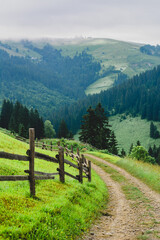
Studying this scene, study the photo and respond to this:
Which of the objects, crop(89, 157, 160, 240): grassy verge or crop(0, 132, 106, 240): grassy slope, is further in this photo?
crop(89, 157, 160, 240): grassy verge

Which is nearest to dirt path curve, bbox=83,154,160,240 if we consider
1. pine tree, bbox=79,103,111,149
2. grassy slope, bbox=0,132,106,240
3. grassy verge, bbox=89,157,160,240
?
grassy verge, bbox=89,157,160,240

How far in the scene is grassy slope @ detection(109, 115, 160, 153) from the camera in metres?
149

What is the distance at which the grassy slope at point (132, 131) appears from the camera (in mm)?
148675

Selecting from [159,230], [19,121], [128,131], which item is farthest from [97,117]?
[128,131]

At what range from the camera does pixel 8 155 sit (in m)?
8.12

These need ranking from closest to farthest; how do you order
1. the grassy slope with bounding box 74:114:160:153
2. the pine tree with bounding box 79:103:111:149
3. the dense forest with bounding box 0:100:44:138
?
the pine tree with bounding box 79:103:111:149
the dense forest with bounding box 0:100:44:138
the grassy slope with bounding box 74:114:160:153

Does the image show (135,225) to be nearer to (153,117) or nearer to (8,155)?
(8,155)

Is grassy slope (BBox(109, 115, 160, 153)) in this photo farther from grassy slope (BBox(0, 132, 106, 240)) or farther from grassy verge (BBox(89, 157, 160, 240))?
grassy slope (BBox(0, 132, 106, 240))

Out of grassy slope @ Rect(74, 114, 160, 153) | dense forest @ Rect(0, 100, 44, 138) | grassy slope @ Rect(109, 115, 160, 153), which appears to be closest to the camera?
dense forest @ Rect(0, 100, 44, 138)

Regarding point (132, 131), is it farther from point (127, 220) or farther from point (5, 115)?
point (127, 220)

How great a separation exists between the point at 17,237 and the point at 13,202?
197cm

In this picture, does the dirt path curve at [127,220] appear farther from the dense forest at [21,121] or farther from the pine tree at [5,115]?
the pine tree at [5,115]

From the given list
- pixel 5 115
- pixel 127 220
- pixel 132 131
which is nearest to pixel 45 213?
pixel 127 220

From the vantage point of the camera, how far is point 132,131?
166 meters
